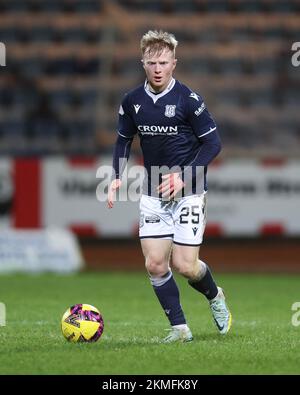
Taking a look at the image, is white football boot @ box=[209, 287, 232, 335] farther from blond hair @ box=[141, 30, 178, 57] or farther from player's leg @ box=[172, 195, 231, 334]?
blond hair @ box=[141, 30, 178, 57]

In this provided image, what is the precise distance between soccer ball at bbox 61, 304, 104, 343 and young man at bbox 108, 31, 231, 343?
505 mm

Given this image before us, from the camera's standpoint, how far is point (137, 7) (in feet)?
59.1

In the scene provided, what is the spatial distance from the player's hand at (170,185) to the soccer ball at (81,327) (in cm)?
104

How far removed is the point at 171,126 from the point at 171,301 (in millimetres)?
1278

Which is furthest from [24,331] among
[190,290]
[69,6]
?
[69,6]

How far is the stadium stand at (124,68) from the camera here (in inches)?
636

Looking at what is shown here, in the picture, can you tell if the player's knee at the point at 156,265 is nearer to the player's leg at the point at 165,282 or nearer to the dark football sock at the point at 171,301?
the player's leg at the point at 165,282

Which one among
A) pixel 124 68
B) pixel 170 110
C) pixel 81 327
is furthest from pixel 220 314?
pixel 124 68

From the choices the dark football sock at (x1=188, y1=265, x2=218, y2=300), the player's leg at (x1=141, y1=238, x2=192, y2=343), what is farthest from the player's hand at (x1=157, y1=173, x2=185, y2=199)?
the dark football sock at (x1=188, y1=265, x2=218, y2=300)

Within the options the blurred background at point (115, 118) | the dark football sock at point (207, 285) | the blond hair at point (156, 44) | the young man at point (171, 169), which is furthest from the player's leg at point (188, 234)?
the blurred background at point (115, 118)

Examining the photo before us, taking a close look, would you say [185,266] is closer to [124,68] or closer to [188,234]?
[188,234]

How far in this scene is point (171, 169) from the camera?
293 inches

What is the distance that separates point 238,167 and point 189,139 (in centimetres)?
730
